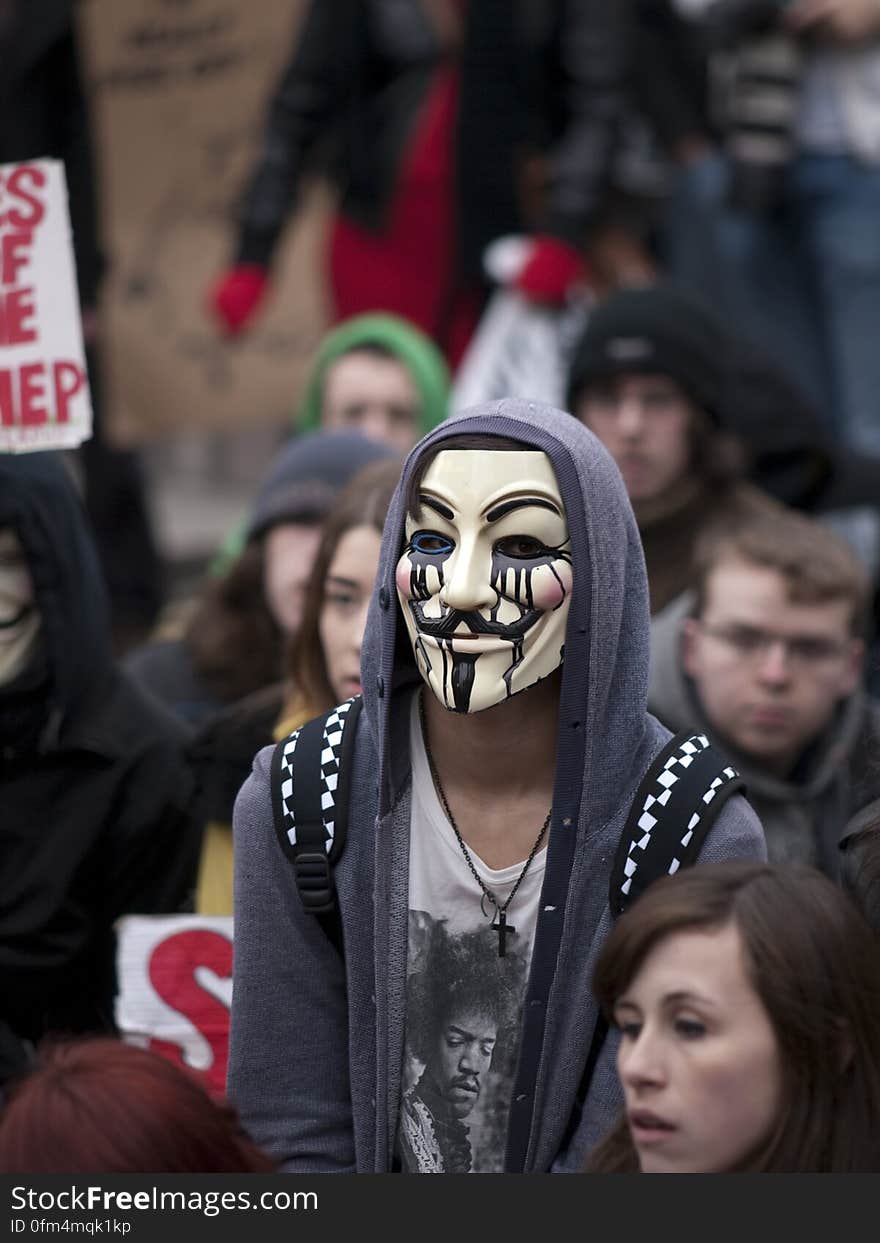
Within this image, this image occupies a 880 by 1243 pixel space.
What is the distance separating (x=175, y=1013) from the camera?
3.84 metres

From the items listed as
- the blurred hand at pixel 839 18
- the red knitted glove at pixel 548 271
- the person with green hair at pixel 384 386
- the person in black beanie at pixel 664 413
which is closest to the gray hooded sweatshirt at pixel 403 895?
the person in black beanie at pixel 664 413

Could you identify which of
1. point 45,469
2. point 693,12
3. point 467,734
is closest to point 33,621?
point 45,469

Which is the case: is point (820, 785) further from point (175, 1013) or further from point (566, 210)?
point (566, 210)

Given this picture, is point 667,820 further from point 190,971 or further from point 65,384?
point 65,384

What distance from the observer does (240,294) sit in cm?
680

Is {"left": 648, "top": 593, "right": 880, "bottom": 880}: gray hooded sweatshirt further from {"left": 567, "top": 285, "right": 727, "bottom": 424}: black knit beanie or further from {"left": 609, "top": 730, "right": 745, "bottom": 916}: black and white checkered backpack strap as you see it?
{"left": 567, "top": 285, "right": 727, "bottom": 424}: black knit beanie

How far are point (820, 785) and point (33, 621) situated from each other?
5.10ft

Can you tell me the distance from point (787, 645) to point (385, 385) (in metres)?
2.00

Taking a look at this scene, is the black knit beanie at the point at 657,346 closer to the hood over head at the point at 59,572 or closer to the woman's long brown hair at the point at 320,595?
the woman's long brown hair at the point at 320,595

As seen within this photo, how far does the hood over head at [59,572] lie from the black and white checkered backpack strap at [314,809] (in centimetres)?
91

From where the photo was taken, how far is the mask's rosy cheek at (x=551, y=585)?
3105 mm

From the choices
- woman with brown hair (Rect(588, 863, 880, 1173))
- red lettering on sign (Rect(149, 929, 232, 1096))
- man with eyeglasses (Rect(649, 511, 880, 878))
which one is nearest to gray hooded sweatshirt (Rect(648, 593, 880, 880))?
man with eyeglasses (Rect(649, 511, 880, 878))

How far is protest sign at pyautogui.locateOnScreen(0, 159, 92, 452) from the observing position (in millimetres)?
3949

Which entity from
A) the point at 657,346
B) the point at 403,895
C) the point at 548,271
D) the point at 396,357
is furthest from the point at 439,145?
the point at 403,895
